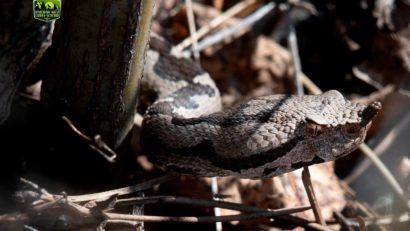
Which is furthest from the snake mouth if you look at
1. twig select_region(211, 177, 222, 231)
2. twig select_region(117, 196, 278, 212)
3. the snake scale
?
twig select_region(211, 177, 222, 231)

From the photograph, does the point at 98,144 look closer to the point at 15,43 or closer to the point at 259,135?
the point at 15,43

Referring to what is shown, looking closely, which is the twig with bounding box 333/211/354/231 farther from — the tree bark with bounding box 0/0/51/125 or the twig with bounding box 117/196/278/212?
the tree bark with bounding box 0/0/51/125

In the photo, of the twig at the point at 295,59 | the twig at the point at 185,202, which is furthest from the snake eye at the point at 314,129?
the twig at the point at 295,59

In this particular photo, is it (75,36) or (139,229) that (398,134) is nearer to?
(139,229)

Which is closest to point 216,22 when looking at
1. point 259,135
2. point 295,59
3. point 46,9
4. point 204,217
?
point 295,59

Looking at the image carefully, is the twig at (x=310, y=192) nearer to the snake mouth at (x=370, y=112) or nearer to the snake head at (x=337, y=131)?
the snake head at (x=337, y=131)

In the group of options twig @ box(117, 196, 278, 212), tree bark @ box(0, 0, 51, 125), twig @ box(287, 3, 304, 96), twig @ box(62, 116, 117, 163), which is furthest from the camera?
twig @ box(287, 3, 304, 96)
